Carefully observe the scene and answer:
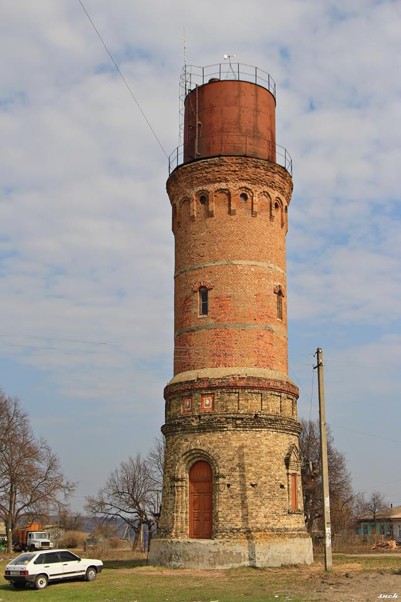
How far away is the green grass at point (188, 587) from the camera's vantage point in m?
17.9

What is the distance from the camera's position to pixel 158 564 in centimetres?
2638

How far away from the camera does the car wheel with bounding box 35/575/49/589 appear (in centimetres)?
2144

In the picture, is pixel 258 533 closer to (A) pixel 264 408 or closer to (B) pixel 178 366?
(A) pixel 264 408

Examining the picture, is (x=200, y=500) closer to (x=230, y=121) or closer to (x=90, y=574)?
(x=90, y=574)

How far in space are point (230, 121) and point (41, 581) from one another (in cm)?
1908

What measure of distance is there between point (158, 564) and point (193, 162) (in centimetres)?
1584

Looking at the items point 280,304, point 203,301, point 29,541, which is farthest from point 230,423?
point 29,541

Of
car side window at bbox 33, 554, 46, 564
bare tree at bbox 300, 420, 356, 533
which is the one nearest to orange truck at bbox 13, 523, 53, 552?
bare tree at bbox 300, 420, 356, 533

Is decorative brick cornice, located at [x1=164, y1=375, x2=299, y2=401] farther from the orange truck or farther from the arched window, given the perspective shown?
the orange truck

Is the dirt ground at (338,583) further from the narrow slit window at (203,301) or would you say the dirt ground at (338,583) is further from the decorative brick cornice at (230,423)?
the narrow slit window at (203,301)

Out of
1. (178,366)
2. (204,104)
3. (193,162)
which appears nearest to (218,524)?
(178,366)

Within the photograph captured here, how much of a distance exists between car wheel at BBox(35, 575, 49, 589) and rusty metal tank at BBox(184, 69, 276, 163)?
17.3m

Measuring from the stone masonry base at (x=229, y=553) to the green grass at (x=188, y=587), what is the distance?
1.78 feet

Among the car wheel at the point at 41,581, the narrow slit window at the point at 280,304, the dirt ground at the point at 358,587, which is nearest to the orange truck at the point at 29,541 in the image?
the car wheel at the point at 41,581
